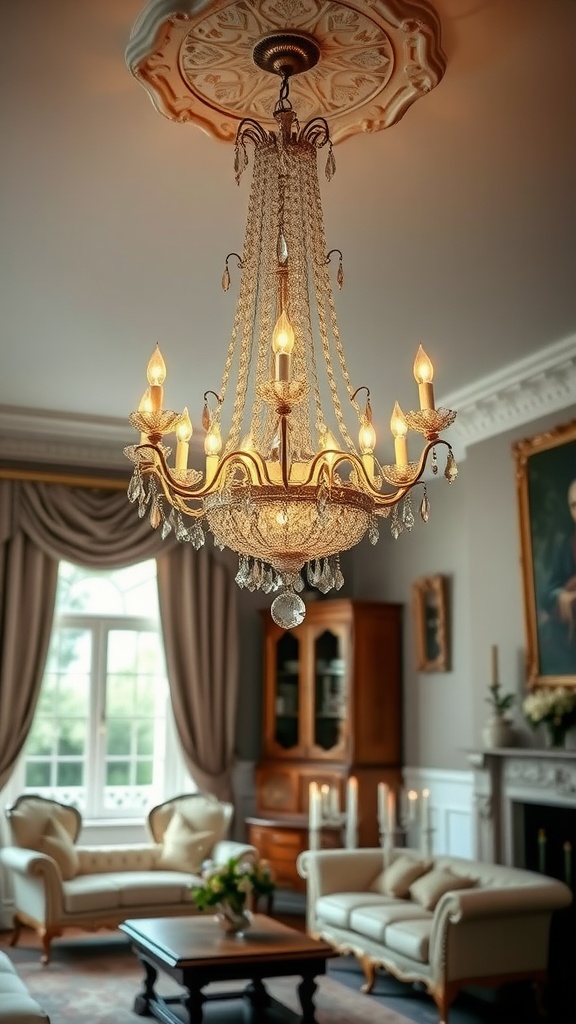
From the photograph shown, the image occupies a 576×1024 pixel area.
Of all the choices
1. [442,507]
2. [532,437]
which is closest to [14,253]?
[532,437]

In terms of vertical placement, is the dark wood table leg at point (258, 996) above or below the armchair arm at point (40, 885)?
below

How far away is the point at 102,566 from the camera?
7.52 metres

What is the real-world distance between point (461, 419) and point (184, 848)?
332 cm

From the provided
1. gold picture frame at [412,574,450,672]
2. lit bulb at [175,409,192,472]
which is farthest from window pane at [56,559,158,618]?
lit bulb at [175,409,192,472]

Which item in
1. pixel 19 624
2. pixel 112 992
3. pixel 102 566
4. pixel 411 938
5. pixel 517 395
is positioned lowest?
pixel 112 992

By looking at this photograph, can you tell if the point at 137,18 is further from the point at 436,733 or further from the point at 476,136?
the point at 436,733

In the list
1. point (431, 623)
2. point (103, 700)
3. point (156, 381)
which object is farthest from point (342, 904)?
point (156, 381)

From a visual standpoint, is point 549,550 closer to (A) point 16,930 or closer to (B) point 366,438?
(B) point 366,438

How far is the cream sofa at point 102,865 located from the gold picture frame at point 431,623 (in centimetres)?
176

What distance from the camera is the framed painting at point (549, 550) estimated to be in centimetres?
559

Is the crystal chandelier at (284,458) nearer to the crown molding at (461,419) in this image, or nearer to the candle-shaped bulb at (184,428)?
the candle-shaped bulb at (184,428)

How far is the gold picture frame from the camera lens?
7434 mm

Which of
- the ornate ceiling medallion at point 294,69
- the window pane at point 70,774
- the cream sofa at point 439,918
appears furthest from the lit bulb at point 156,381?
the window pane at point 70,774

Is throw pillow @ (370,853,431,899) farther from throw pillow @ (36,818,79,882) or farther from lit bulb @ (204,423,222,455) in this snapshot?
lit bulb @ (204,423,222,455)
